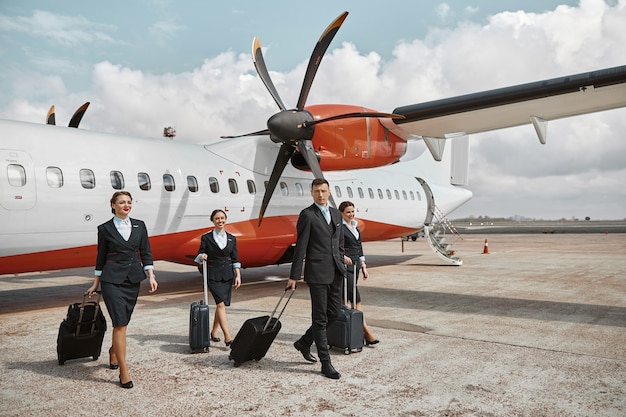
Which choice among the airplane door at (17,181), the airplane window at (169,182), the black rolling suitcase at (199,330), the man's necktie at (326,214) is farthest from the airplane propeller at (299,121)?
the black rolling suitcase at (199,330)

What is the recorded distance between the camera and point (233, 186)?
11.1 metres

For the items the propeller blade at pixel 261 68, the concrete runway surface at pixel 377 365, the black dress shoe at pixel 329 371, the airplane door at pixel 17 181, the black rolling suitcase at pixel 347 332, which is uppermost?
the propeller blade at pixel 261 68

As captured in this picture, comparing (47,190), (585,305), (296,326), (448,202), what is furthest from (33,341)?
(448,202)

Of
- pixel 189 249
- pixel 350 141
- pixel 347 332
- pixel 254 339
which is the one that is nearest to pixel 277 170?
pixel 350 141

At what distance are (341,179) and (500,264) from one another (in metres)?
6.52

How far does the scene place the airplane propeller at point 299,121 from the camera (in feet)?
33.7

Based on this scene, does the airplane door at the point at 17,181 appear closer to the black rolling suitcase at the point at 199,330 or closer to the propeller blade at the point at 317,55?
the black rolling suitcase at the point at 199,330

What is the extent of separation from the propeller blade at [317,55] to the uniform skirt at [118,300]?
694cm

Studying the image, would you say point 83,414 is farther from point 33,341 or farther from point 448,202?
point 448,202

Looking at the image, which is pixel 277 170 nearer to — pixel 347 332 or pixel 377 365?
pixel 347 332

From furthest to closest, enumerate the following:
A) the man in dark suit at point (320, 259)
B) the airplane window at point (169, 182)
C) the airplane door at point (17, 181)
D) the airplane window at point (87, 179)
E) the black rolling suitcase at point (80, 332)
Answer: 1. the airplane window at point (169, 182)
2. the airplane window at point (87, 179)
3. the airplane door at point (17, 181)
4. the black rolling suitcase at point (80, 332)
5. the man in dark suit at point (320, 259)

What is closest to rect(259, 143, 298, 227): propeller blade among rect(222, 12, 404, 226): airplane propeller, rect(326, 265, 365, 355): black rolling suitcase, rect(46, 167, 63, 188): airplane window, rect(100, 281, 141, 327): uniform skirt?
rect(222, 12, 404, 226): airplane propeller

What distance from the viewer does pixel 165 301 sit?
9.40 meters

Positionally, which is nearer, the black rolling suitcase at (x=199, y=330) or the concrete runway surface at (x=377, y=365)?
the concrete runway surface at (x=377, y=365)
